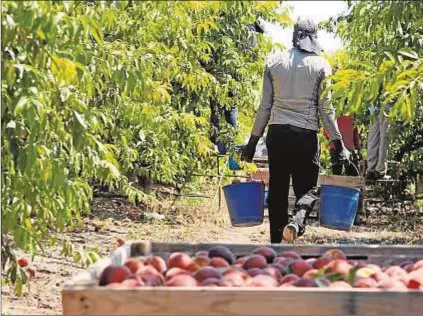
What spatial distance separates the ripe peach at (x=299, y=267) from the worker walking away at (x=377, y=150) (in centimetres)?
597

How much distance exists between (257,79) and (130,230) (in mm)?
2652

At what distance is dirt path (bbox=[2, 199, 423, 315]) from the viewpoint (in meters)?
5.75

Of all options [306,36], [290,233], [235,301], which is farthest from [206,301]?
[306,36]

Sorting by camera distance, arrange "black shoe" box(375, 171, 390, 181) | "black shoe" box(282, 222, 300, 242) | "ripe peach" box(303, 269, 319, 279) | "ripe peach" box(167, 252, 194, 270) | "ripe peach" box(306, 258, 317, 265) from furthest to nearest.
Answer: "black shoe" box(375, 171, 390, 181) → "black shoe" box(282, 222, 300, 242) → "ripe peach" box(306, 258, 317, 265) → "ripe peach" box(167, 252, 194, 270) → "ripe peach" box(303, 269, 319, 279)

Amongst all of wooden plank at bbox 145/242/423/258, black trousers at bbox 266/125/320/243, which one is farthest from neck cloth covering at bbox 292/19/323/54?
wooden plank at bbox 145/242/423/258

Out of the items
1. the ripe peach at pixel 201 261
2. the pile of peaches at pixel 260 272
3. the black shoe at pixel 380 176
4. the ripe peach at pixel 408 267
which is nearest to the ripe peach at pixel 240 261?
the pile of peaches at pixel 260 272

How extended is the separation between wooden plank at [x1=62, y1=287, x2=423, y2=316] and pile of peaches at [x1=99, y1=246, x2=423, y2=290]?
109 mm

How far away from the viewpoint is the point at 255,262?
286 cm

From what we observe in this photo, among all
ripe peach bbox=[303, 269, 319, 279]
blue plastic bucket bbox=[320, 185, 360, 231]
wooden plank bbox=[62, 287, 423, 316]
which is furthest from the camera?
blue plastic bucket bbox=[320, 185, 360, 231]

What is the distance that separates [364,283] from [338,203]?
2593 millimetres

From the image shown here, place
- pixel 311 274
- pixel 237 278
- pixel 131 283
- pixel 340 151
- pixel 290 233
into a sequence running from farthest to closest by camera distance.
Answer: pixel 340 151 < pixel 290 233 < pixel 311 274 < pixel 237 278 < pixel 131 283

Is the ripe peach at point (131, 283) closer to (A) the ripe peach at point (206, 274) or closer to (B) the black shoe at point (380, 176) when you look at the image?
(A) the ripe peach at point (206, 274)

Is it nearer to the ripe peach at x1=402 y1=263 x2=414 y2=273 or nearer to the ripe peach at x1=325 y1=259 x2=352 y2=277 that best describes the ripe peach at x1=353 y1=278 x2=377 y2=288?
the ripe peach at x1=325 y1=259 x2=352 y2=277

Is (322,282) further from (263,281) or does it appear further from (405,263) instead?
(405,263)
